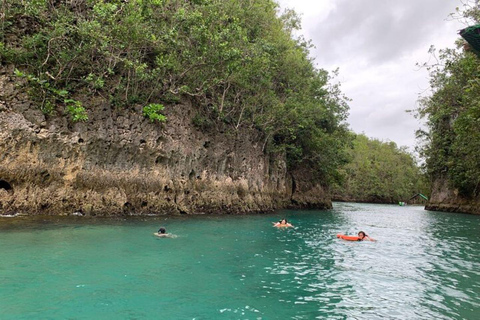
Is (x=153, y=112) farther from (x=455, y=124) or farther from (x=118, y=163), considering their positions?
(x=455, y=124)

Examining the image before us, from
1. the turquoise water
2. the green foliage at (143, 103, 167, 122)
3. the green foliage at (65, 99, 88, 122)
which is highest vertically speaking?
the green foliage at (143, 103, 167, 122)

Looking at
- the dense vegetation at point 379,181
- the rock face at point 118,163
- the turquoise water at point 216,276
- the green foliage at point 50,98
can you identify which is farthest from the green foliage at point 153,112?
the dense vegetation at point 379,181

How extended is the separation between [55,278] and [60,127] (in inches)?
511

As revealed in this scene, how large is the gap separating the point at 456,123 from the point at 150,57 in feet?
69.6

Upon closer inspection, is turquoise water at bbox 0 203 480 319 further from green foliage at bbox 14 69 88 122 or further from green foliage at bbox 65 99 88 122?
green foliage at bbox 14 69 88 122

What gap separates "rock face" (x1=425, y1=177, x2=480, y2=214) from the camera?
142 feet

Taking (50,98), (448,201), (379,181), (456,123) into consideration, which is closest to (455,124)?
(456,123)

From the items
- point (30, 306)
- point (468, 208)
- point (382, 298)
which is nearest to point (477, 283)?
point (382, 298)

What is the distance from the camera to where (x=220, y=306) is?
713 cm

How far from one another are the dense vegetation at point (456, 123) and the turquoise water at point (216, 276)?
8931mm

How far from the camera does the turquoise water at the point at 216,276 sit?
22.8 ft

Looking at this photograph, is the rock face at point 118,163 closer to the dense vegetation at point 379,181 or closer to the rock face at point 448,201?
the rock face at point 448,201

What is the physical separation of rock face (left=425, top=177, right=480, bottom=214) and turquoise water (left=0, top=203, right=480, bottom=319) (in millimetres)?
32897

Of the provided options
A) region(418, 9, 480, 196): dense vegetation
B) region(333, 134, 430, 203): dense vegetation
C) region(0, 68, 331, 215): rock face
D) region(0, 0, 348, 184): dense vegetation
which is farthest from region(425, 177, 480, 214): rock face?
region(0, 68, 331, 215): rock face
